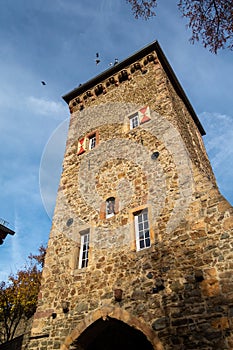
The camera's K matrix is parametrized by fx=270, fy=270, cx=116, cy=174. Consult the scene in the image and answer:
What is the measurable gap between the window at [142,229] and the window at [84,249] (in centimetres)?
183

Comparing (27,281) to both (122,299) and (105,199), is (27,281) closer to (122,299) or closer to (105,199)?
(105,199)

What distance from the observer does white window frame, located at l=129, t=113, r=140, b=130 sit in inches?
409

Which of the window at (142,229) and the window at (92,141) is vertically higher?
the window at (92,141)

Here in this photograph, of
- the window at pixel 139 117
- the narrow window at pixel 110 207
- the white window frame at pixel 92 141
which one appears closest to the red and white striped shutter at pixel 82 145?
the white window frame at pixel 92 141

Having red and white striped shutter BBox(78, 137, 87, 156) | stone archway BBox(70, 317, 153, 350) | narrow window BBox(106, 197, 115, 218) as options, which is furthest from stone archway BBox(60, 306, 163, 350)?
red and white striped shutter BBox(78, 137, 87, 156)

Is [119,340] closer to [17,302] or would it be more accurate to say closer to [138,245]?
[138,245]

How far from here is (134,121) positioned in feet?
34.9

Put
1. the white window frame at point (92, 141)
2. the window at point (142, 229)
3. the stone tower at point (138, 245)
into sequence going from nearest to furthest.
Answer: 1. the stone tower at point (138, 245)
2. the window at point (142, 229)
3. the white window frame at point (92, 141)

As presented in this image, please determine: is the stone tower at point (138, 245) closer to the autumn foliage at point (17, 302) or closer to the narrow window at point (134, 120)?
the narrow window at point (134, 120)

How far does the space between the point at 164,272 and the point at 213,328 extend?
1524mm

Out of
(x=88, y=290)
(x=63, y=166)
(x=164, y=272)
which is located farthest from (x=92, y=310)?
(x=63, y=166)

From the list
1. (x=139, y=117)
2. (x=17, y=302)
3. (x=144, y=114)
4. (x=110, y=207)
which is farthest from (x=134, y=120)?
(x=17, y=302)

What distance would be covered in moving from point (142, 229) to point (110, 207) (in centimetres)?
152

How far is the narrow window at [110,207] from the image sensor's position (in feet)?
27.7
